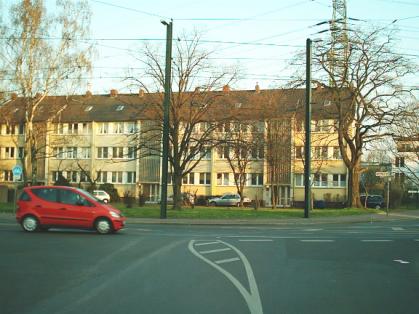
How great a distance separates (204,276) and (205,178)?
205ft

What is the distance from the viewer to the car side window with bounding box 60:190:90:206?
19.4 meters

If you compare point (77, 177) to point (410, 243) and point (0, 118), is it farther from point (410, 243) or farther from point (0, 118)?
point (410, 243)

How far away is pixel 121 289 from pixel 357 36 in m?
35.0

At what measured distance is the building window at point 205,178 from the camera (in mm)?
72750

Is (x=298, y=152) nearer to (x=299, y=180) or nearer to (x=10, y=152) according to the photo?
(x=299, y=180)

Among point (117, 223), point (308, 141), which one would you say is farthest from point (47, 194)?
point (308, 141)

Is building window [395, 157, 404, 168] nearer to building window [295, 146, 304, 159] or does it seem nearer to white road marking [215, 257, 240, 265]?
building window [295, 146, 304, 159]

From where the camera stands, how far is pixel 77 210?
1934cm

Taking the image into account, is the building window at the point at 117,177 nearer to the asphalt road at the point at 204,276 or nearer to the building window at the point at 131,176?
the building window at the point at 131,176

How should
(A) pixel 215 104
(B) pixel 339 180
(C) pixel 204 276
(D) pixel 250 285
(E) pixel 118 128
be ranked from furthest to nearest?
(E) pixel 118 128, (B) pixel 339 180, (A) pixel 215 104, (C) pixel 204 276, (D) pixel 250 285

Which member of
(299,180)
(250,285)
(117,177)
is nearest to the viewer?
(250,285)

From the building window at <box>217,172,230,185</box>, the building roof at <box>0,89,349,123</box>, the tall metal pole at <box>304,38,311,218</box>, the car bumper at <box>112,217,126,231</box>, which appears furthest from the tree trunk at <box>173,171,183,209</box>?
the building window at <box>217,172,230,185</box>

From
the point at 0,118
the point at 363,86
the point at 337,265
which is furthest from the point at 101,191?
the point at 337,265

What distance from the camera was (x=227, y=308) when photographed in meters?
7.73
